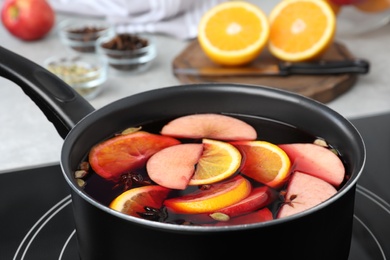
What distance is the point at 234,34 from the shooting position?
1811 mm

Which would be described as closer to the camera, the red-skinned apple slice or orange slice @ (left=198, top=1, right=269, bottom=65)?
the red-skinned apple slice

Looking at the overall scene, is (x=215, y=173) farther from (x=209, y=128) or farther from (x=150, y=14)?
(x=150, y=14)

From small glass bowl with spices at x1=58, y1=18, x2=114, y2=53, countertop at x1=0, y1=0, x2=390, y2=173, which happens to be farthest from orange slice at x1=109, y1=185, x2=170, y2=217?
small glass bowl with spices at x1=58, y1=18, x2=114, y2=53

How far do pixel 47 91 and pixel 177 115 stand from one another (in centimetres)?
21

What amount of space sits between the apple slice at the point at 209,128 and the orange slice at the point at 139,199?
0.56ft

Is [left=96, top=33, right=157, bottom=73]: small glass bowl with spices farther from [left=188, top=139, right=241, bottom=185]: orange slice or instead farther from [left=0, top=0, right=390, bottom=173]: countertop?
[left=188, top=139, right=241, bottom=185]: orange slice

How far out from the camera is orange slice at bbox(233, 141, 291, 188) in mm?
968

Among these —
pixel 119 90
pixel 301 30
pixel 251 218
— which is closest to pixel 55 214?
pixel 251 218

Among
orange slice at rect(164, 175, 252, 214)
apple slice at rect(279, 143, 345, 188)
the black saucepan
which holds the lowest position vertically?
apple slice at rect(279, 143, 345, 188)

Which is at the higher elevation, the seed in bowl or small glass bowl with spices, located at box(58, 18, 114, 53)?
the seed in bowl

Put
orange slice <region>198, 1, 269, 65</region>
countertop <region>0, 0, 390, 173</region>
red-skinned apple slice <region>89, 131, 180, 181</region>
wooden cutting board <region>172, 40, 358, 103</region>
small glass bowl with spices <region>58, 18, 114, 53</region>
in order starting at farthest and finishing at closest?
small glass bowl with spices <region>58, 18, 114, 53</region>, orange slice <region>198, 1, 269, 65</region>, wooden cutting board <region>172, 40, 358, 103</region>, countertop <region>0, 0, 390, 173</region>, red-skinned apple slice <region>89, 131, 180, 181</region>

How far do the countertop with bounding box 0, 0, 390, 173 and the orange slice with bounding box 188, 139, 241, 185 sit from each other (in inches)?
16.0

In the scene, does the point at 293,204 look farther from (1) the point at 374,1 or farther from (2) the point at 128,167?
(1) the point at 374,1

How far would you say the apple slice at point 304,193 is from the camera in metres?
0.89
